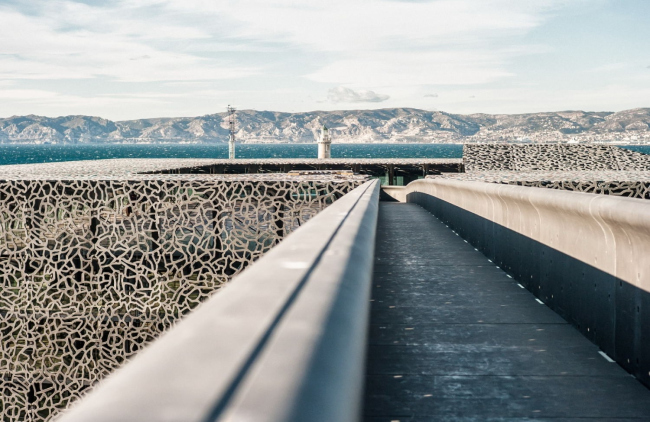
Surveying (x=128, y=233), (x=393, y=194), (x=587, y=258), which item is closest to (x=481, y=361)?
(x=587, y=258)

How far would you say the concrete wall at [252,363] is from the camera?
0.90 m

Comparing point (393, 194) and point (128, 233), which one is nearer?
point (128, 233)

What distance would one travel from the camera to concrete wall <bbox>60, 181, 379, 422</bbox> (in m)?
0.90

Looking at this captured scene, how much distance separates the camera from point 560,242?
235 inches

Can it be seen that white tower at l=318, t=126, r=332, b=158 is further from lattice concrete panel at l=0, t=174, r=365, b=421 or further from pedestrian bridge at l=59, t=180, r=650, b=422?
pedestrian bridge at l=59, t=180, r=650, b=422

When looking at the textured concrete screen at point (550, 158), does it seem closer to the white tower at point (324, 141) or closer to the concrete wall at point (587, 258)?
the white tower at point (324, 141)

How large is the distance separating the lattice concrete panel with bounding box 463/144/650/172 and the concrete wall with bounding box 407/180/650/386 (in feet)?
124

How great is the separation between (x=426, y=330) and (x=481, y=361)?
2.80 ft

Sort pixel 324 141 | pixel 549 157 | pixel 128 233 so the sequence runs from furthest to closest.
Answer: pixel 324 141
pixel 549 157
pixel 128 233

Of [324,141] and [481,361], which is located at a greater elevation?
[324,141]

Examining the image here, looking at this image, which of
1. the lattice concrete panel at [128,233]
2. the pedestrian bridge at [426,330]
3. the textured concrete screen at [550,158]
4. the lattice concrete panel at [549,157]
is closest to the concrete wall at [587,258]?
the pedestrian bridge at [426,330]

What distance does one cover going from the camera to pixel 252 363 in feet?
3.59

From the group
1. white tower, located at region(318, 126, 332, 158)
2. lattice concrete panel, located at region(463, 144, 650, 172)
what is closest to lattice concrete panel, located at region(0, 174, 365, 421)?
lattice concrete panel, located at region(463, 144, 650, 172)

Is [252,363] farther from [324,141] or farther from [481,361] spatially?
[324,141]
